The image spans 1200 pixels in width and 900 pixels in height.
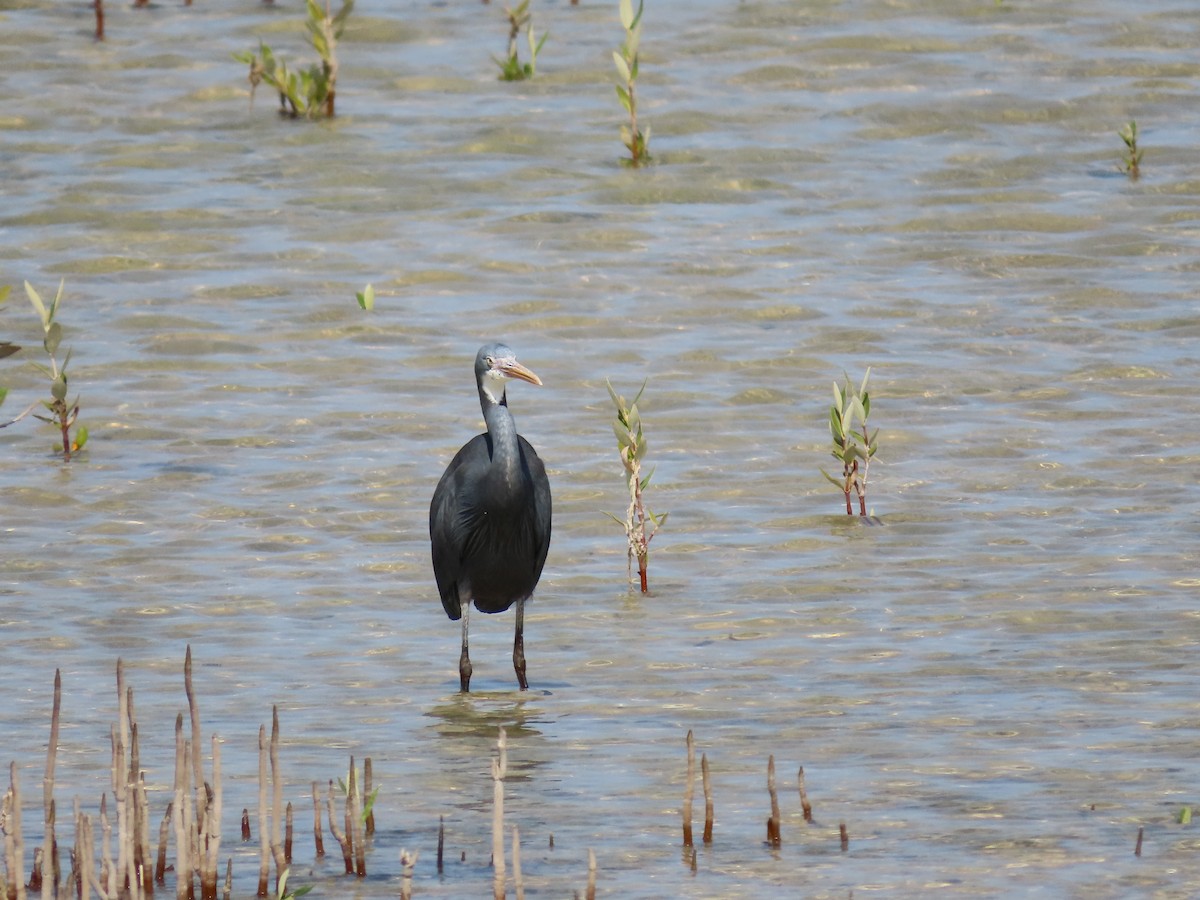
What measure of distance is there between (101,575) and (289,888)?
365 cm

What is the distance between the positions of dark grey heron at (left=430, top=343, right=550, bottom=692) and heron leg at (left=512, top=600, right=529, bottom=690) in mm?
22

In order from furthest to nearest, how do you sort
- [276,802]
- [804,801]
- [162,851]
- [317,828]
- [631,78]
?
1. [631,78]
2. [804,801]
3. [317,828]
4. [162,851]
5. [276,802]

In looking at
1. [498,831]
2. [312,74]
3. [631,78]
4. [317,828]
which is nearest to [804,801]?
[317,828]

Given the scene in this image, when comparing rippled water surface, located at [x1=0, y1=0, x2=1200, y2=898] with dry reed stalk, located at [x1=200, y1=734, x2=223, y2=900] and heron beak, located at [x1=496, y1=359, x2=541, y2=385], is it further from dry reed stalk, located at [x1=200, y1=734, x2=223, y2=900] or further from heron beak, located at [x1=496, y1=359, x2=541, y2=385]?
heron beak, located at [x1=496, y1=359, x2=541, y2=385]

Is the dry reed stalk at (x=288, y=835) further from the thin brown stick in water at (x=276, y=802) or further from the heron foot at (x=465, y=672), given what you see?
the heron foot at (x=465, y=672)

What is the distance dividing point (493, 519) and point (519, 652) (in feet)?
1.74

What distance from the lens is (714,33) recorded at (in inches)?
608

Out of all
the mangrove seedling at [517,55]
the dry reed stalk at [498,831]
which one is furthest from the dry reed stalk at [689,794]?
the mangrove seedling at [517,55]

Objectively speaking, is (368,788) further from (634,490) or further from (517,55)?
(517,55)

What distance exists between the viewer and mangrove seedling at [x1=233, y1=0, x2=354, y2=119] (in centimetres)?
1349

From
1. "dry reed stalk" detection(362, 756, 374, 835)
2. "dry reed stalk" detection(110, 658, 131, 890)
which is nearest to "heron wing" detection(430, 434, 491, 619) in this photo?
"dry reed stalk" detection(362, 756, 374, 835)

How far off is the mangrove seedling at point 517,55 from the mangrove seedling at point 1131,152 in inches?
145

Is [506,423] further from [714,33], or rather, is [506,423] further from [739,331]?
[714,33]

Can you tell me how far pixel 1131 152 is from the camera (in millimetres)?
13141
